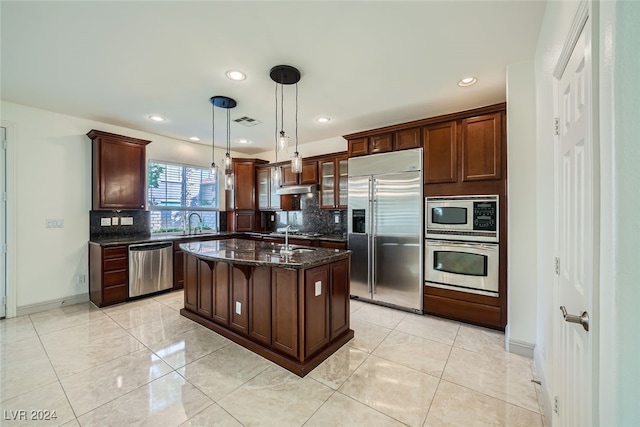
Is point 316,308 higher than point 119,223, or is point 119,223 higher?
point 119,223

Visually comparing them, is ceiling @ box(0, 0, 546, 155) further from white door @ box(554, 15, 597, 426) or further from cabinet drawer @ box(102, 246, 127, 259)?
cabinet drawer @ box(102, 246, 127, 259)

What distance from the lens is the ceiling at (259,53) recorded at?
177 centimetres

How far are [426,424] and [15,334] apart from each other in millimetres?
4173

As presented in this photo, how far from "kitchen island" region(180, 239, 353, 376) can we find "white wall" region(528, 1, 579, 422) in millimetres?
1586

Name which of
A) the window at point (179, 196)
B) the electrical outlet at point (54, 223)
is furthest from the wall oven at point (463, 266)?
the electrical outlet at point (54, 223)

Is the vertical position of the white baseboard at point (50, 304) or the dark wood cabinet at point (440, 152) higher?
the dark wood cabinet at point (440, 152)

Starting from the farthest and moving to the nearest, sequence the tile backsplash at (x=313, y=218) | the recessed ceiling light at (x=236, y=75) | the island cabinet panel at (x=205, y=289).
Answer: the tile backsplash at (x=313, y=218) → the island cabinet panel at (x=205, y=289) → the recessed ceiling light at (x=236, y=75)

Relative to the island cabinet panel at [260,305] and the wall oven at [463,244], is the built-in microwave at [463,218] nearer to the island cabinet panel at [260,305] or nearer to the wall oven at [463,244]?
the wall oven at [463,244]

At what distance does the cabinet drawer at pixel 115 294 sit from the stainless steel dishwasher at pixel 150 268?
0.23 feet

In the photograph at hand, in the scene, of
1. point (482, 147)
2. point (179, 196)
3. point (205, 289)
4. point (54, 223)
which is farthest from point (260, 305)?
point (179, 196)

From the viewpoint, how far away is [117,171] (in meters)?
3.93

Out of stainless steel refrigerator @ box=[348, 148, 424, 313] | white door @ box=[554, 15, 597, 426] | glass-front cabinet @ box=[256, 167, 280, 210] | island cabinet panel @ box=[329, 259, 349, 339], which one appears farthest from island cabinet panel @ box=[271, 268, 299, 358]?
glass-front cabinet @ box=[256, 167, 280, 210]

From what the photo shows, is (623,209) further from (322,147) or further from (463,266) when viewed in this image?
(322,147)

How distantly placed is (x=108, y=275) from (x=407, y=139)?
453 cm
